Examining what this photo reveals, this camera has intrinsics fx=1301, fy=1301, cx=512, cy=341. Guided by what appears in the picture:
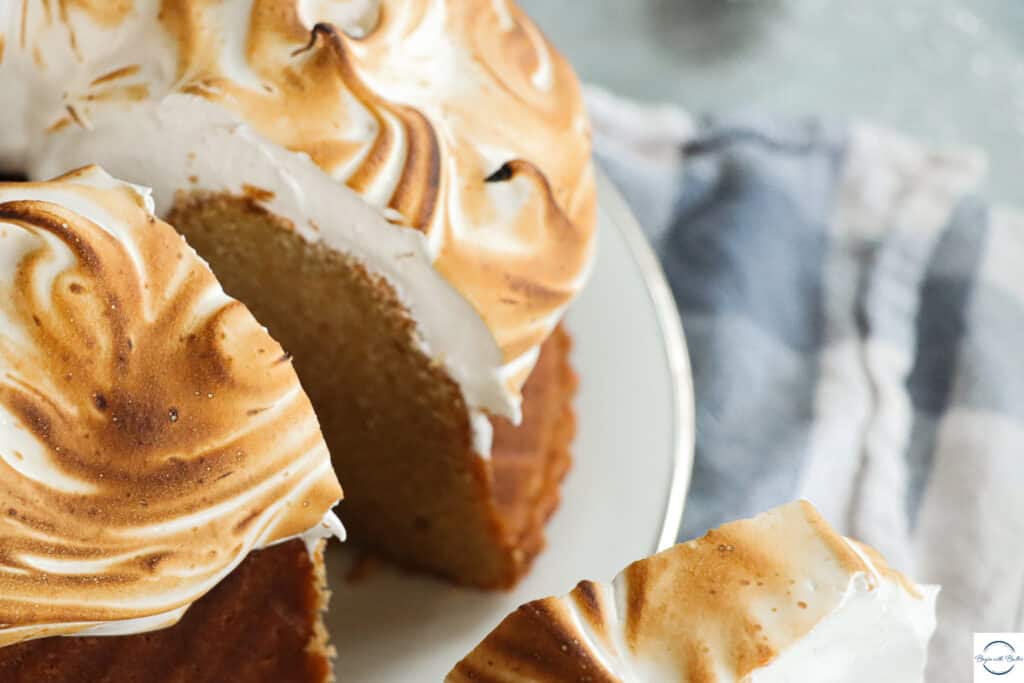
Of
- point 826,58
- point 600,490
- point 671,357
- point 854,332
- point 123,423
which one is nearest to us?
point 123,423

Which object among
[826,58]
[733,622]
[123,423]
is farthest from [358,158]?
[826,58]

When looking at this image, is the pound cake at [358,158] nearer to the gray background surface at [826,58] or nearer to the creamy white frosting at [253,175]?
the creamy white frosting at [253,175]

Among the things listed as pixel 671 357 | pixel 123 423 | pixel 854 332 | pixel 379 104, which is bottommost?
pixel 854 332

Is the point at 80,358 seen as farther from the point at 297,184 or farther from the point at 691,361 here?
the point at 691,361

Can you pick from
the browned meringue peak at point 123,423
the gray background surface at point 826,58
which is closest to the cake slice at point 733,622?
the browned meringue peak at point 123,423

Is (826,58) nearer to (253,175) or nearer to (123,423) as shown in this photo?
(253,175)

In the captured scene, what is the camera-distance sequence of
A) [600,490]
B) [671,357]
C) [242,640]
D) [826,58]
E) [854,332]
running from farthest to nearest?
1. [826,58]
2. [854,332]
3. [671,357]
4. [600,490]
5. [242,640]

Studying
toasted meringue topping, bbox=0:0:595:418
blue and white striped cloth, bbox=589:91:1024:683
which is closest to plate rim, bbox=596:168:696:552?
blue and white striped cloth, bbox=589:91:1024:683

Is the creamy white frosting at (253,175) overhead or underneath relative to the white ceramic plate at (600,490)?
overhead
